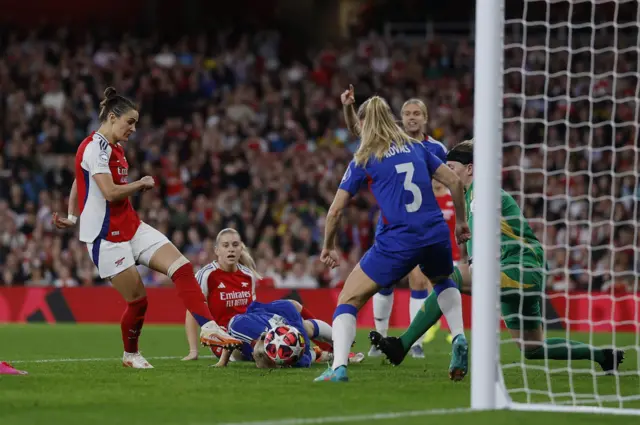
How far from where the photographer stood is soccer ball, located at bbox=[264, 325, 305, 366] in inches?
365

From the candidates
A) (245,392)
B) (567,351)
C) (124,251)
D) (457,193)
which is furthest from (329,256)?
(567,351)

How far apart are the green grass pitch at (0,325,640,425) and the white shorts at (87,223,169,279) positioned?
814mm

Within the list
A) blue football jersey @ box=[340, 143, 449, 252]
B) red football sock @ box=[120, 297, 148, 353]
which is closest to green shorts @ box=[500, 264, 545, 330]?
blue football jersey @ box=[340, 143, 449, 252]

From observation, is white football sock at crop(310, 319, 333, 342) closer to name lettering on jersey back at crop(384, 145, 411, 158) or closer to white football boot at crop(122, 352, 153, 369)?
white football boot at crop(122, 352, 153, 369)

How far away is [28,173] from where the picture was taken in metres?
21.6

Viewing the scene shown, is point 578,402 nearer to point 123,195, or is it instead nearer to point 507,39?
point 123,195

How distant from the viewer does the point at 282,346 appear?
929cm

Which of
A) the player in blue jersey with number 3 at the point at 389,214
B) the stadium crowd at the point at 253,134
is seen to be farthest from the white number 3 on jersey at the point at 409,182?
the stadium crowd at the point at 253,134

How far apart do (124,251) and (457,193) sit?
2.84 meters

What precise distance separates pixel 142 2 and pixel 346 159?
26.7ft

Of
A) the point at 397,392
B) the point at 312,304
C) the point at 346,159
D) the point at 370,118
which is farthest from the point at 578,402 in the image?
the point at 346,159

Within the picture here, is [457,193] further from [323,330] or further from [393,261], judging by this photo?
[323,330]

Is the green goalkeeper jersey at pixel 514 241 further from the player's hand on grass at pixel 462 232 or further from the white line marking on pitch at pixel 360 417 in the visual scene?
the white line marking on pitch at pixel 360 417

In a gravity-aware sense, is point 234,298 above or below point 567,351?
above
